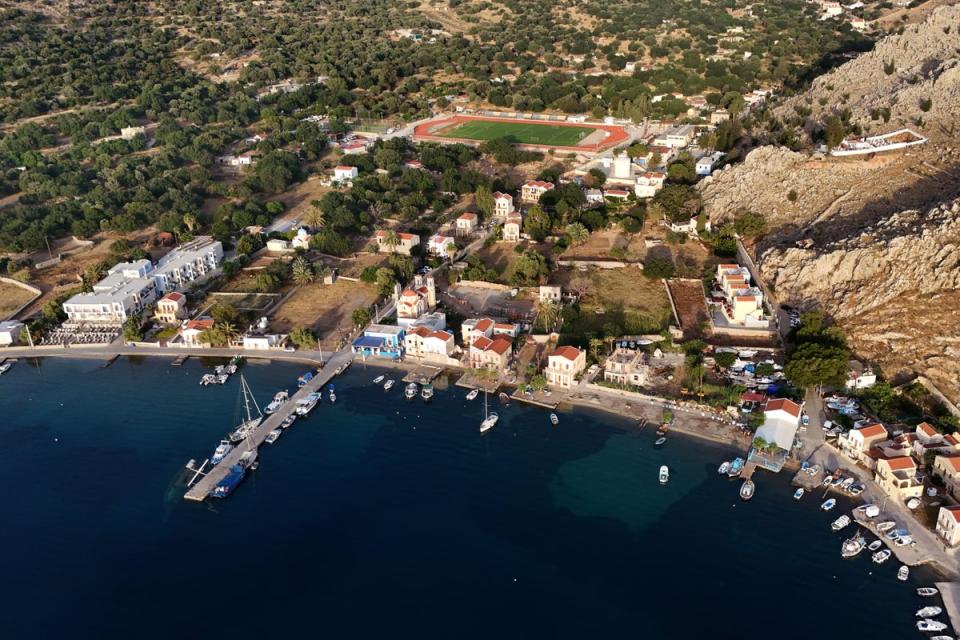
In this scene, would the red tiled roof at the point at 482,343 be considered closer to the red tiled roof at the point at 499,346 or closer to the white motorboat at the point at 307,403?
the red tiled roof at the point at 499,346


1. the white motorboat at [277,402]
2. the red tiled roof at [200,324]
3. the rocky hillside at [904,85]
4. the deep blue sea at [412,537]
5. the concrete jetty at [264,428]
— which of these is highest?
the rocky hillside at [904,85]

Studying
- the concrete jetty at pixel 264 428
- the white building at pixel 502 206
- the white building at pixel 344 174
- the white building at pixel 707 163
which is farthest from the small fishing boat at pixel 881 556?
the white building at pixel 344 174

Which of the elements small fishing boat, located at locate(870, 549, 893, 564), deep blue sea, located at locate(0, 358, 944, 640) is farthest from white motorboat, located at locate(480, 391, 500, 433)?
small fishing boat, located at locate(870, 549, 893, 564)

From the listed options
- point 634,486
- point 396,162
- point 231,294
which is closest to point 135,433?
point 231,294

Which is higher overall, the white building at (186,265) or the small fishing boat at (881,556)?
the white building at (186,265)

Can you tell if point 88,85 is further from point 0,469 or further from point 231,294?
point 0,469

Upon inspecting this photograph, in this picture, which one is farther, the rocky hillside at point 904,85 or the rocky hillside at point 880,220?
the rocky hillside at point 904,85
